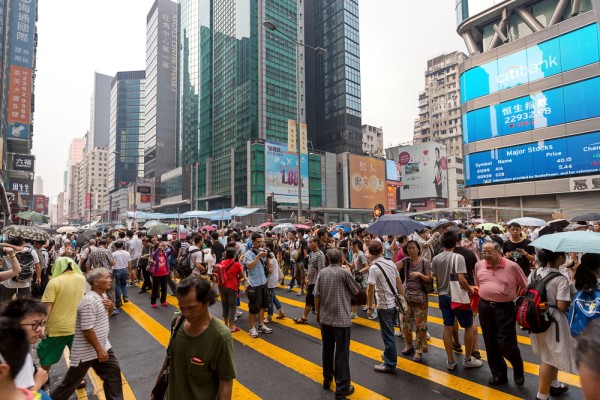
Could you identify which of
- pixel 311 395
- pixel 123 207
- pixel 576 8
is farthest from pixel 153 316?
pixel 123 207

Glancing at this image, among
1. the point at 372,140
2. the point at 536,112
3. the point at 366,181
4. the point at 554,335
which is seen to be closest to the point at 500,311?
the point at 554,335

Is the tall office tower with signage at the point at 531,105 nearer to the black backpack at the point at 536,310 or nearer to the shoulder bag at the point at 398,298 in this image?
the shoulder bag at the point at 398,298

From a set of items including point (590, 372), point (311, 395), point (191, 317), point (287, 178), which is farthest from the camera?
point (287, 178)

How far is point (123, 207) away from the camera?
349ft

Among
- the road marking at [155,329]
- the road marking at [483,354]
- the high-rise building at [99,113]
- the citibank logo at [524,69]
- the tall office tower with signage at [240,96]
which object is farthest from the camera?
the high-rise building at [99,113]

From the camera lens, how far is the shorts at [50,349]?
3859mm

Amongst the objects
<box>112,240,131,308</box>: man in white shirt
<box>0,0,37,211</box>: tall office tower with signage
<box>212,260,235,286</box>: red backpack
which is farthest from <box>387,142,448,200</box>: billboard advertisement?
<box>212,260,235,286</box>: red backpack

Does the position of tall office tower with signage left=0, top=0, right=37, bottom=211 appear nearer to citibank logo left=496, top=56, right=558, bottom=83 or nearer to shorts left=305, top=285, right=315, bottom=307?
shorts left=305, top=285, right=315, bottom=307

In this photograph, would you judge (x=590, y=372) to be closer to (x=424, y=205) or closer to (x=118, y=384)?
(x=118, y=384)

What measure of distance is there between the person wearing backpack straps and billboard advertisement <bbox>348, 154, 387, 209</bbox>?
65051mm

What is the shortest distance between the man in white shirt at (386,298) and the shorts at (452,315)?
0.63 m

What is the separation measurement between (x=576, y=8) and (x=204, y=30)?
223 ft

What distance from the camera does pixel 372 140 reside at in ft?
364

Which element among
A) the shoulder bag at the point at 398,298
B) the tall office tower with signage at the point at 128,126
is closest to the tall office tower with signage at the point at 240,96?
the shoulder bag at the point at 398,298
